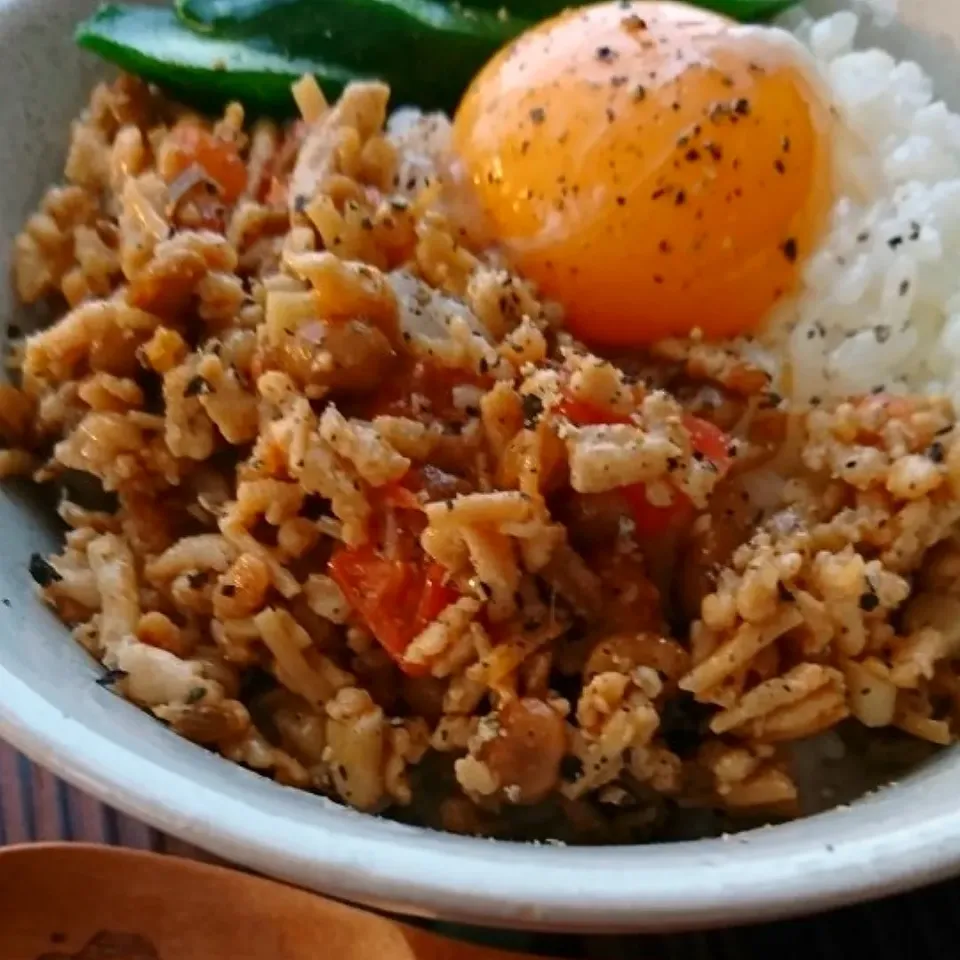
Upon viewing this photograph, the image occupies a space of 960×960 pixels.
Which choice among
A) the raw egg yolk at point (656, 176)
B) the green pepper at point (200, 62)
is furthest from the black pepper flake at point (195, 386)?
the green pepper at point (200, 62)

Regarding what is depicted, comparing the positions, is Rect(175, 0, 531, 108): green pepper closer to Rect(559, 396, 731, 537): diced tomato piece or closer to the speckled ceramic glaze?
Rect(559, 396, 731, 537): diced tomato piece

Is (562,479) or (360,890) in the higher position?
(562,479)

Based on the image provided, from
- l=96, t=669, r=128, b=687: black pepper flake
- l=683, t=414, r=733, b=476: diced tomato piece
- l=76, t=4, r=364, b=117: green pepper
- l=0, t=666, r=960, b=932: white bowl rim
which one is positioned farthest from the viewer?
l=76, t=4, r=364, b=117: green pepper

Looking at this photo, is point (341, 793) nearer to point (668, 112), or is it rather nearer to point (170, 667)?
point (170, 667)

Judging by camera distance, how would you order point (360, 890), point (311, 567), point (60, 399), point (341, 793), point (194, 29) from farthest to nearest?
point (194, 29) → point (60, 399) → point (311, 567) → point (341, 793) → point (360, 890)

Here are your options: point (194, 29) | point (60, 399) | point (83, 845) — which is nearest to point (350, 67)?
point (194, 29)

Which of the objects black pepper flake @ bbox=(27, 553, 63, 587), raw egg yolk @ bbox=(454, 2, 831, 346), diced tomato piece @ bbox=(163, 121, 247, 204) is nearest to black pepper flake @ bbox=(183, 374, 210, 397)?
black pepper flake @ bbox=(27, 553, 63, 587)

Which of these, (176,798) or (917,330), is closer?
(176,798)

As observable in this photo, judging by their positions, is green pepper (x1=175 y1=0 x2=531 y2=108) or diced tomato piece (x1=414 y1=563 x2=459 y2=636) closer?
diced tomato piece (x1=414 y1=563 x2=459 y2=636)
